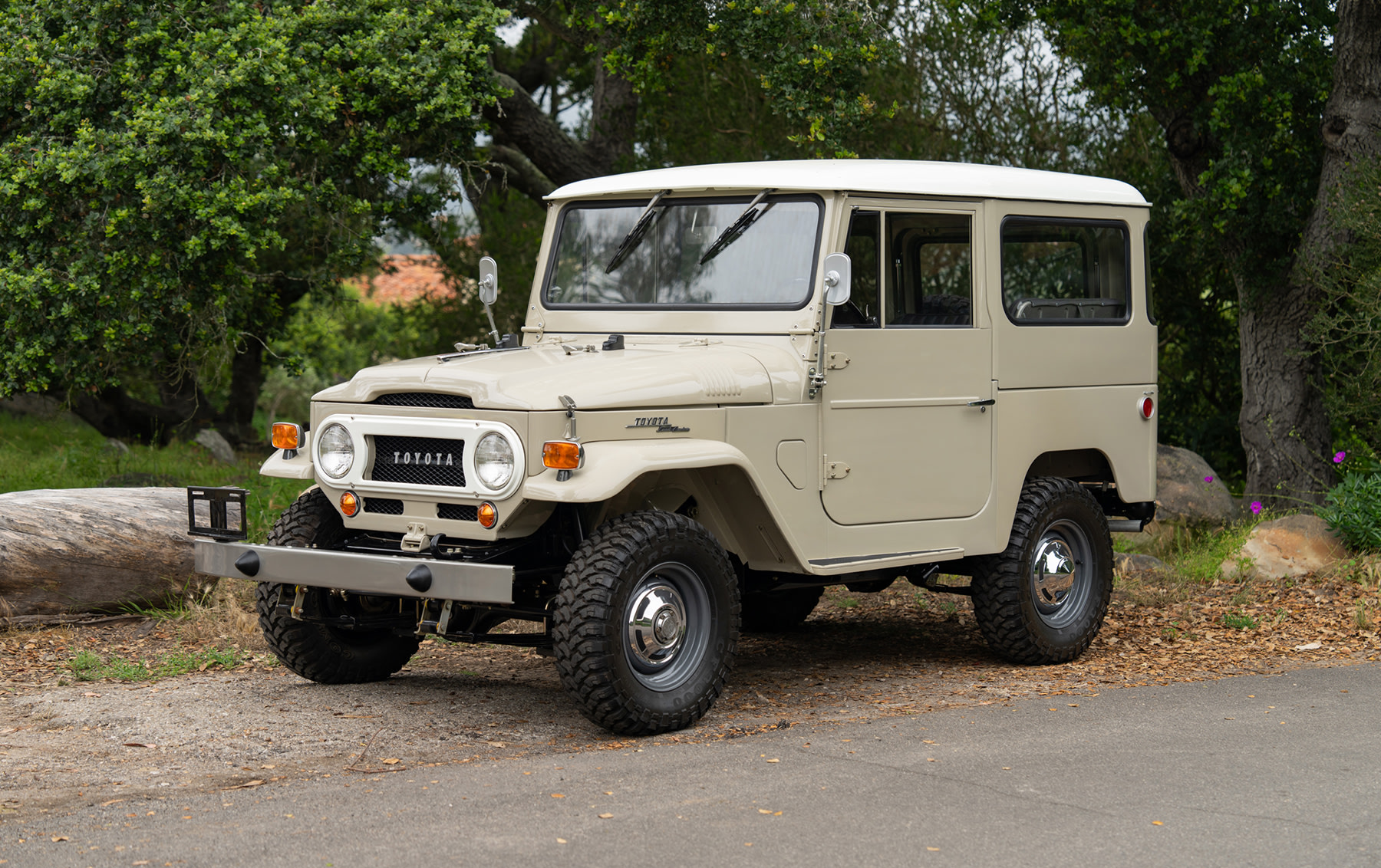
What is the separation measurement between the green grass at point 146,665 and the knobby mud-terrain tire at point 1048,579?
3.83 metres

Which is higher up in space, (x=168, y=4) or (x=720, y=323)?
(x=168, y=4)

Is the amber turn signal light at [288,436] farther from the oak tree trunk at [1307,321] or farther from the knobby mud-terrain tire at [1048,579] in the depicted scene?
the oak tree trunk at [1307,321]

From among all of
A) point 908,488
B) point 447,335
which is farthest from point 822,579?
point 447,335

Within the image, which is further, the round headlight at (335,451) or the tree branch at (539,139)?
the tree branch at (539,139)

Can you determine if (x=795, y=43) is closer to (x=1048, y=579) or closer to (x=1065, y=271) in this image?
(x=1065, y=271)

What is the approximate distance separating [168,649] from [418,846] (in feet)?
13.1

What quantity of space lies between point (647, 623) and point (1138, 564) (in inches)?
237

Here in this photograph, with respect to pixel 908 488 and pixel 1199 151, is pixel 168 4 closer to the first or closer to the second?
pixel 908 488

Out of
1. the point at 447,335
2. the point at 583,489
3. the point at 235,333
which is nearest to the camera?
the point at 583,489

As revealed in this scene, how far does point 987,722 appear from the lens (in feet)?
20.6

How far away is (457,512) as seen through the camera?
602 centimetres

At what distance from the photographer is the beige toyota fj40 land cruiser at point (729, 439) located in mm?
5855

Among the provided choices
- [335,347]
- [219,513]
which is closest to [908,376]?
[219,513]

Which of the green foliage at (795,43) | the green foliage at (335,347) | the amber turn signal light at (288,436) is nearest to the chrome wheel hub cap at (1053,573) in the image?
the amber turn signal light at (288,436)
